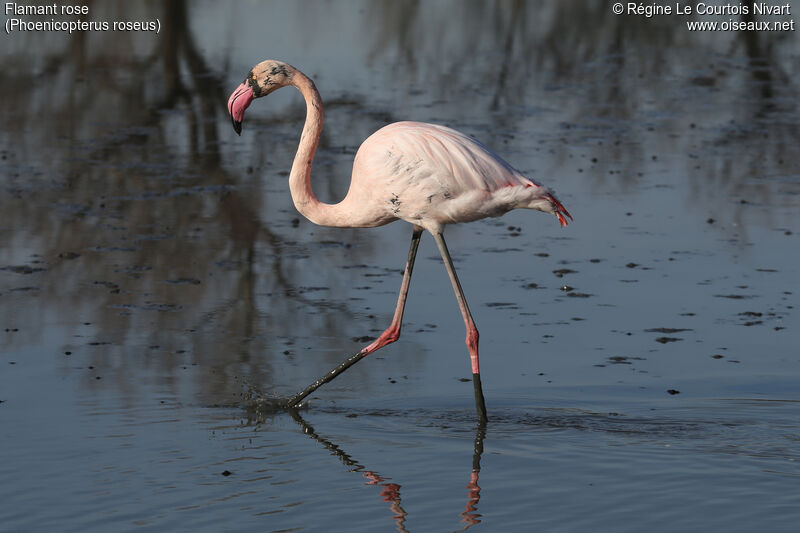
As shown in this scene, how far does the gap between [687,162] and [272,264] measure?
576 centimetres

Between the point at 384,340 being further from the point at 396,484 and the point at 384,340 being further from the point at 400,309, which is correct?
the point at 396,484

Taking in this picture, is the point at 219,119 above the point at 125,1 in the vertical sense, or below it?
below

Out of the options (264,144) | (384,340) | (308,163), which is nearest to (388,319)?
(384,340)

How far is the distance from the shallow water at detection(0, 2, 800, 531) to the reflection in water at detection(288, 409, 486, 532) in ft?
0.05

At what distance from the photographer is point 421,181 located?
7570mm

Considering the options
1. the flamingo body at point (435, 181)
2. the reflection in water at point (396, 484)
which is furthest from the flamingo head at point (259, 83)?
the reflection in water at point (396, 484)

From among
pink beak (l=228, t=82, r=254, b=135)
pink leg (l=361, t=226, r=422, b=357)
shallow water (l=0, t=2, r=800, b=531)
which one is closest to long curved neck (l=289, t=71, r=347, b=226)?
pink beak (l=228, t=82, r=254, b=135)

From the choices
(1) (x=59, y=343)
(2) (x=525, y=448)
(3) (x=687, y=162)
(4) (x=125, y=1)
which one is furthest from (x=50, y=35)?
(2) (x=525, y=448)

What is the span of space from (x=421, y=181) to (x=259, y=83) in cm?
115

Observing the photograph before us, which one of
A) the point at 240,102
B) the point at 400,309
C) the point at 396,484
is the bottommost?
the point at 396,484

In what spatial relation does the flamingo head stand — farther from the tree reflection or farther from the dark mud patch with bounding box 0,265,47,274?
the dark mud patch with bounding box 0,265,47,274

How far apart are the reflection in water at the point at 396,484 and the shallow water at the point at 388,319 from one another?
0.02 meters

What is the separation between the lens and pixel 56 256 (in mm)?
11188

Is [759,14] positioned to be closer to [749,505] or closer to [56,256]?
[56,256]
